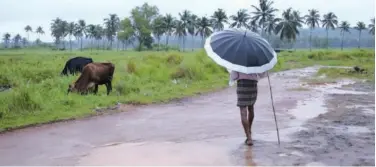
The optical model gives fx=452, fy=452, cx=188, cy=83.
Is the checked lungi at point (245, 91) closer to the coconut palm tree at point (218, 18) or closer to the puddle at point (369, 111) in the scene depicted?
the puddle at point (369, 111)

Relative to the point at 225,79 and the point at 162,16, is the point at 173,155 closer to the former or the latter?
the point at 225,79

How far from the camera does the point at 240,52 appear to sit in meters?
6.55

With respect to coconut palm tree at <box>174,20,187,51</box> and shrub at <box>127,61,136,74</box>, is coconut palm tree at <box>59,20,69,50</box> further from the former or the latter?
shrub at <box>127,61,136,74</box>

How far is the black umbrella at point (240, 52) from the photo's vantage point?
21.4 feet

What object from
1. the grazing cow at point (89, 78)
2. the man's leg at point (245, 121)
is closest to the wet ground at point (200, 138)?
the man's leg at point (245, 121)

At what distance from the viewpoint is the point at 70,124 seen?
31.7ft

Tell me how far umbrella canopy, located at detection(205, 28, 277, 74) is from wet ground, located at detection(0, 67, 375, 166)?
1.26 meters

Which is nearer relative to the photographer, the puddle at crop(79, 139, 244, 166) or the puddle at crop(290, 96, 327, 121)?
the puddle at crop(79, 139, 244, 166)

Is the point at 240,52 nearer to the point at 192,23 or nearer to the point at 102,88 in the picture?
the point at 102,88

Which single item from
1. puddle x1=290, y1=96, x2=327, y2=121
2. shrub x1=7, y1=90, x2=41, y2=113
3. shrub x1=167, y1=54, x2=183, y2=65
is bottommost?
puddle x1=290, y1=96, x2=327, y2=121

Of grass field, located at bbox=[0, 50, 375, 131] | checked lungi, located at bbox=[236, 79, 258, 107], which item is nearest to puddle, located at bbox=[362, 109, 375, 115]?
checked lungi, located at bbox=[236, 79, 258, 107]

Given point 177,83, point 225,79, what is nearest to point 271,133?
point 177,83

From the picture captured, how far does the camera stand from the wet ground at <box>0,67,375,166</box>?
6.34 metres

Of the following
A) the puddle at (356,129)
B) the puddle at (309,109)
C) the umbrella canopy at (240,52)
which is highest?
the umbrella canopy at (240,52)
